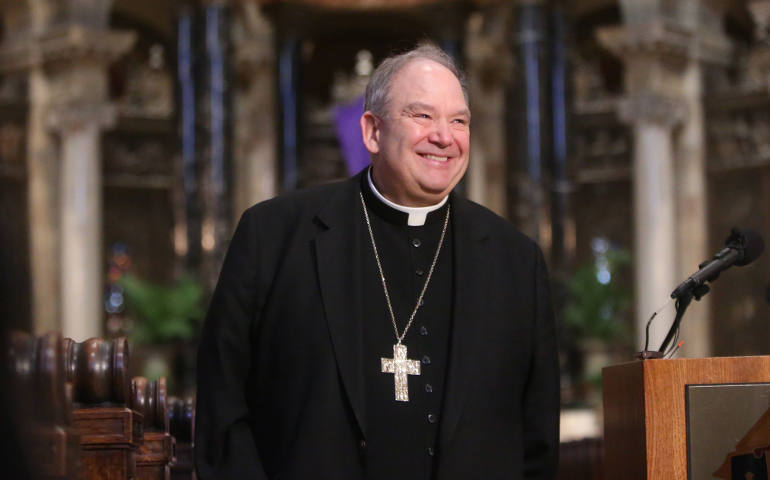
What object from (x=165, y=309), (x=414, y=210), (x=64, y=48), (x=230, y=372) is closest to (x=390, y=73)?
(x=414, y=210)

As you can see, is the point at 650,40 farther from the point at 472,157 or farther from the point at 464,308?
the point at 464,308

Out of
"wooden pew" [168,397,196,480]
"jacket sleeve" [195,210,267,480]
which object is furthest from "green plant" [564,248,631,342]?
"jacket sleeve" [195,210,267,480]

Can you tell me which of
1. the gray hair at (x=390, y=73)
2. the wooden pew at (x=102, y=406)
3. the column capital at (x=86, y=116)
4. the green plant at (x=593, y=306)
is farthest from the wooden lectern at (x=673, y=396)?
the column capital at (x=86, y=116)

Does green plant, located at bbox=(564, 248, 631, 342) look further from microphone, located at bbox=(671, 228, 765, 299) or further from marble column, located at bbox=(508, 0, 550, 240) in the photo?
microphone, located at bbox=(671, 228, 765, 299)

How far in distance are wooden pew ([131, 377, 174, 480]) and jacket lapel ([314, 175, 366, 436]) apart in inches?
52.7

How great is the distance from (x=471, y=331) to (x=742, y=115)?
17.7 m

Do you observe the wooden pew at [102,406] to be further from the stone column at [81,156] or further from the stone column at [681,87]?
the stone column at [681,87]

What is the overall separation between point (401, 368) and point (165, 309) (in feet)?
40.2

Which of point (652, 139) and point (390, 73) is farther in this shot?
point (652, 139)

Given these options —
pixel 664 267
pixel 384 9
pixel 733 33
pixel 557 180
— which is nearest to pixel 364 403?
pixel 557 180

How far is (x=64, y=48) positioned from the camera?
18281mm

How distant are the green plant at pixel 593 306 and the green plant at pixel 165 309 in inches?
197

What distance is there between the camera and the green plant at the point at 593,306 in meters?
15.4

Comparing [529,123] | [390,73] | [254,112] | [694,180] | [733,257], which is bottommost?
[733,257]
